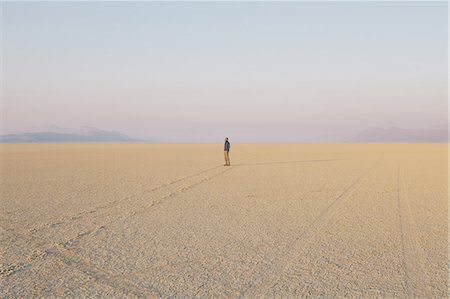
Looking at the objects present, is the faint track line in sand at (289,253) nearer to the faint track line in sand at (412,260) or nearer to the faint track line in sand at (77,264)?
the faint track line in sand at (77,264)

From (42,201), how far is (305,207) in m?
8.56

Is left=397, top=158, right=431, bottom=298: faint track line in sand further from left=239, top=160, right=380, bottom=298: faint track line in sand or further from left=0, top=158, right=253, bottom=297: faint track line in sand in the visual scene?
left=0, top=158, right=253, bottom=297: faint track line in sand

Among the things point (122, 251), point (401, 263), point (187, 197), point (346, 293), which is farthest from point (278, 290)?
point (187, 197)

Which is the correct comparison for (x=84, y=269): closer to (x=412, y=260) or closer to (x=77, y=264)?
(x=77, y=264)

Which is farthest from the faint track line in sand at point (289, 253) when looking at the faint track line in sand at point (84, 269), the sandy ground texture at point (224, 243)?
the faint track line in sand at point (84, 269)

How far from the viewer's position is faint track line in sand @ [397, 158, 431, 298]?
204 inches

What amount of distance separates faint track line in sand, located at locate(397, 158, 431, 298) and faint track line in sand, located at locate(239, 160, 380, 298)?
179 cm

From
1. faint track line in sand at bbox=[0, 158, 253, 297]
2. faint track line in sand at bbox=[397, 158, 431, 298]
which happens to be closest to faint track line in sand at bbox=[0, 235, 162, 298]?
faint track line in sand at bbox=[0, 158, 253, 297]

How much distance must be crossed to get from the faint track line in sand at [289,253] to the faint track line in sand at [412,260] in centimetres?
179

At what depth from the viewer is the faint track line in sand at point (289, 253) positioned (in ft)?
16.9

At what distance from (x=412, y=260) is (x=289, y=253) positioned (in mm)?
2170

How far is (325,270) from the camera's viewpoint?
19.3ft

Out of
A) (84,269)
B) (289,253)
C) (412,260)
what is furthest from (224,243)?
(412,260)

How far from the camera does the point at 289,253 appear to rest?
6.65 m
